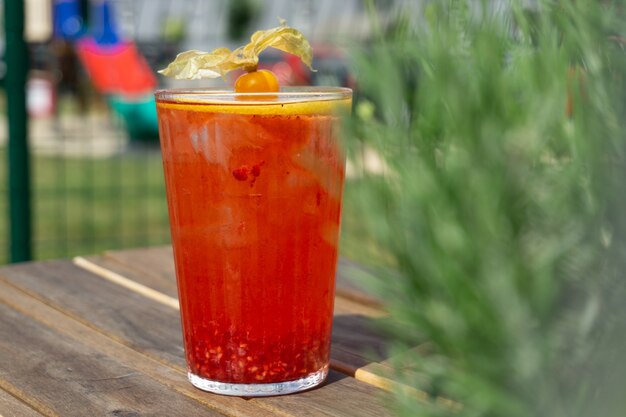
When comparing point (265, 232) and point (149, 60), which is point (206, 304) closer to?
point (265, 232)

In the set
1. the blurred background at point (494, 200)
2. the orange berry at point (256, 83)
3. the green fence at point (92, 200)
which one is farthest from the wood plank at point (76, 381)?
the green fence at point (92, 200)

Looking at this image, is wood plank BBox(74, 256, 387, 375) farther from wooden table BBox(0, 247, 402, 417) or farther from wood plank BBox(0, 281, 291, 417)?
wood plank BBox(0, 281, 291, 417)

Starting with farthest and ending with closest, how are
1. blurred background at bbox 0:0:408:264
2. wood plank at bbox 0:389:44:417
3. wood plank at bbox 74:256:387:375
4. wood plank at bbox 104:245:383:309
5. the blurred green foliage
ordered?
1. blurred background at bbox 0:0:408:264
2. wood plank at bbox 104:245:383:309
3. wood plank at bbox 74:256:387:375
4. wood plank at bbox 0:389:44:417
5. the blurred green foliage

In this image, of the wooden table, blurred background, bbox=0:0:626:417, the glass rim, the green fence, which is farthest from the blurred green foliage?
the green fence

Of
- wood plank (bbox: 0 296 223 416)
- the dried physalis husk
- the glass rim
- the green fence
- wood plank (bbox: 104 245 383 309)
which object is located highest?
the dried physalis husk

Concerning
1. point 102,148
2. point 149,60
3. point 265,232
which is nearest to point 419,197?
point 265,232

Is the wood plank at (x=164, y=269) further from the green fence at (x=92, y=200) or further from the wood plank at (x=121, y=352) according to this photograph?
the green fence at (x=92, y=200)

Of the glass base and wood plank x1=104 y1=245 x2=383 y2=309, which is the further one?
wood plank x1=104 y1=245 x2=383 y2=309

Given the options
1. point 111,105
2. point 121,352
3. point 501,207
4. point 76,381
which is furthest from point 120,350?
point 111,105
